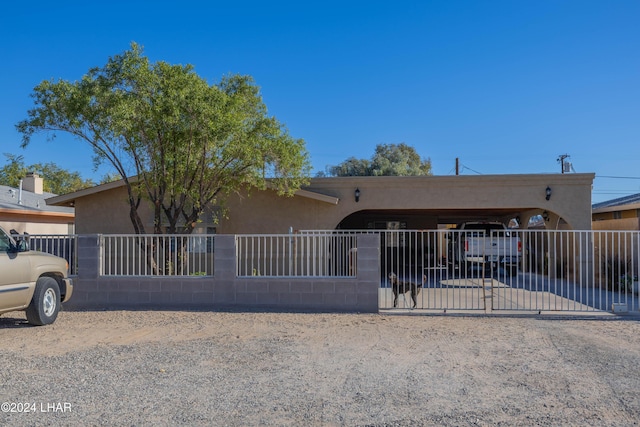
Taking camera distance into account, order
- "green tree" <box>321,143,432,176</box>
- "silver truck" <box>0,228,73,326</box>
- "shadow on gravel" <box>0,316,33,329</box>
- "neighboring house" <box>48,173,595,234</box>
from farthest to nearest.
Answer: "green tree" <box>321,143,432,176</box> → "neighboring house" <box>48,173,595,234</box> → "shadow on gravel" <box>0,316,33,329</box> → "silver truck" <box>0,228,73,326</box>

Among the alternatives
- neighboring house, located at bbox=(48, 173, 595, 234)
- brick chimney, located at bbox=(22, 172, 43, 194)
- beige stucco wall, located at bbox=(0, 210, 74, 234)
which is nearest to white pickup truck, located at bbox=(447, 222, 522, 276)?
neighboring house, located at bbox=(48, 173, 595, 234)

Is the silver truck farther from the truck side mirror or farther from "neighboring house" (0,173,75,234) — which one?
"neighboring house" (0,173,75,234)

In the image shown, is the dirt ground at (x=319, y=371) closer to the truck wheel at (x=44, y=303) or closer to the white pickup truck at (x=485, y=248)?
the truck wheel at (x=44, y=303)

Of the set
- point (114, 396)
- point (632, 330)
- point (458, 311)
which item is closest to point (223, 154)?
point (458, 311)

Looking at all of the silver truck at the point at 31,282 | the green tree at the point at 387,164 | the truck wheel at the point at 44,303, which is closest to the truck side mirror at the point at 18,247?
the silver truck at the point at 31,282

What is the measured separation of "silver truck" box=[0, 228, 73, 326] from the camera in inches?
333

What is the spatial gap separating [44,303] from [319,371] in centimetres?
557

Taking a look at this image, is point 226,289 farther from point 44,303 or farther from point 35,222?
point 35,222

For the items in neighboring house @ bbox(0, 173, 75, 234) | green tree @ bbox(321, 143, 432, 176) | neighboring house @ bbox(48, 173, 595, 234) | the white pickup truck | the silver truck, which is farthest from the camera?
green tree @ bbox(321, 143, 432, 176)

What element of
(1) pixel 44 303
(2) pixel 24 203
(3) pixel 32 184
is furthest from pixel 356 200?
(3) pixel 32 184

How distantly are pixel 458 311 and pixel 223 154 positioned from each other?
656cm

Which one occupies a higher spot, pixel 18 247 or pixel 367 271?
pixel 18 247

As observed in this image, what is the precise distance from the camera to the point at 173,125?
11.9 m

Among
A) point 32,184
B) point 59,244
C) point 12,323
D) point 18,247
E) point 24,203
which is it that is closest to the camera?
point 18,247
